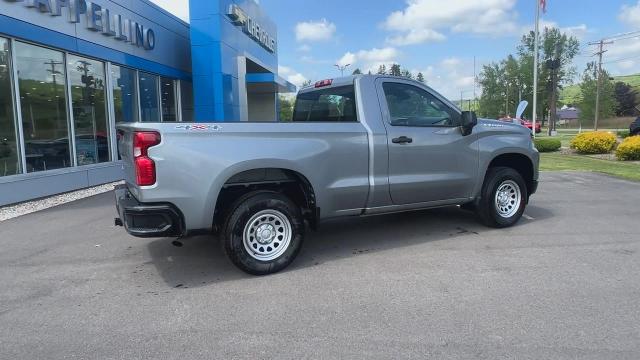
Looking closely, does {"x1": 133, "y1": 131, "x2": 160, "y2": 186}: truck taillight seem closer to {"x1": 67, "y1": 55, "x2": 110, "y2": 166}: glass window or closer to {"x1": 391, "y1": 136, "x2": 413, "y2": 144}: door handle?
{"x1": 391, "y1": 136, "x2": 413, "y2": 144}: door handle

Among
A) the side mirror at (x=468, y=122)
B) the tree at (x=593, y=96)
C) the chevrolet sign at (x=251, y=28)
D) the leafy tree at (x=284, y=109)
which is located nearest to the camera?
the side mirror at (x=468, y=122)

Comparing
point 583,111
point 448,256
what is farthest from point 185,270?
point 583,111

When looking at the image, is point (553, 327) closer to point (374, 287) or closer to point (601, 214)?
point (374, 287)

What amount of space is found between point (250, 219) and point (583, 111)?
62596 millimetres

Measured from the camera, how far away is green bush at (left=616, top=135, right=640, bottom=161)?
55.2ft

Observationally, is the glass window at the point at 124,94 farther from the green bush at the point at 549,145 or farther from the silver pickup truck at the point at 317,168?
the green bush at the point at 549,145

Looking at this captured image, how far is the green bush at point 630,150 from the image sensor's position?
1681 cm

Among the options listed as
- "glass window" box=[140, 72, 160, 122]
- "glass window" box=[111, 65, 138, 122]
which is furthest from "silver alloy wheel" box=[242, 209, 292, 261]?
"glass window" box=[140, 72, 160, 122]

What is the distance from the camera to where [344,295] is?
423cm

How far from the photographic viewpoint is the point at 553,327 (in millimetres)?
3520

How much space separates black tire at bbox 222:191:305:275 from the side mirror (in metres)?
2.42

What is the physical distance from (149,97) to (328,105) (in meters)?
10.6

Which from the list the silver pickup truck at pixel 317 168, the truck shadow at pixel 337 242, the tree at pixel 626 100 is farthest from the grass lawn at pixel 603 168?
the tree at pixel 626 100

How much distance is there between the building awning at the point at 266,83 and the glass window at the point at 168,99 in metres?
5.22
